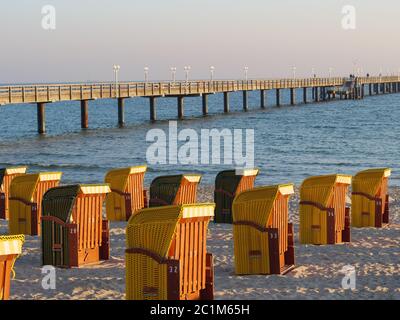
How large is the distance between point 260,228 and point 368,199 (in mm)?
5265

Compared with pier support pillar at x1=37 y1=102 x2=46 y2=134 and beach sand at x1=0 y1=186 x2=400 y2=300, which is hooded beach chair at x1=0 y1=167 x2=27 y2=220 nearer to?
beach sand at x1=0 y1=186 x2=400 y2=300

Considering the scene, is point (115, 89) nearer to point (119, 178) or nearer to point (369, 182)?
point (119, 178)

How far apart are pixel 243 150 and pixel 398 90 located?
10269cm

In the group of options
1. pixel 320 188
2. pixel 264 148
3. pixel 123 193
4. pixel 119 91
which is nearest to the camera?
A: pixel 320 188

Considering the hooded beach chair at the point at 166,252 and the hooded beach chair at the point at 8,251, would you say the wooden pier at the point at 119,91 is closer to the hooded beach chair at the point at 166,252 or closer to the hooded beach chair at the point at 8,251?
the hooded beach chair at the point at 166,252

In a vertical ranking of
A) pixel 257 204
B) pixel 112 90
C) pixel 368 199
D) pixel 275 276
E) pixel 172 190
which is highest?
pixel 112 90

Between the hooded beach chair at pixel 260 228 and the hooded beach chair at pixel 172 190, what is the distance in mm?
3800

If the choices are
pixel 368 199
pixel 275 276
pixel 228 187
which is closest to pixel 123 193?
pixel 228 187

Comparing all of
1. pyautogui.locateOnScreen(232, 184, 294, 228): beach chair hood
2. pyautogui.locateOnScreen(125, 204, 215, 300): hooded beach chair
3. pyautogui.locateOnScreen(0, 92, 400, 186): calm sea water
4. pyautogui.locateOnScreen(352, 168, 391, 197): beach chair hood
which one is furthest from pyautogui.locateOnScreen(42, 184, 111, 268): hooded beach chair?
pyautogui.locateOnScreen(0, 92, 400, 186): calm sea water

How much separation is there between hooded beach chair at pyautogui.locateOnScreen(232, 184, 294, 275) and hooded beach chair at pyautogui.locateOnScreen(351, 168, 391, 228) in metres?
4.65

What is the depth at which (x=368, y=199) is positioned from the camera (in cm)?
1542

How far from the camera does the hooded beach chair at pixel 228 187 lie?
51.4 feet
